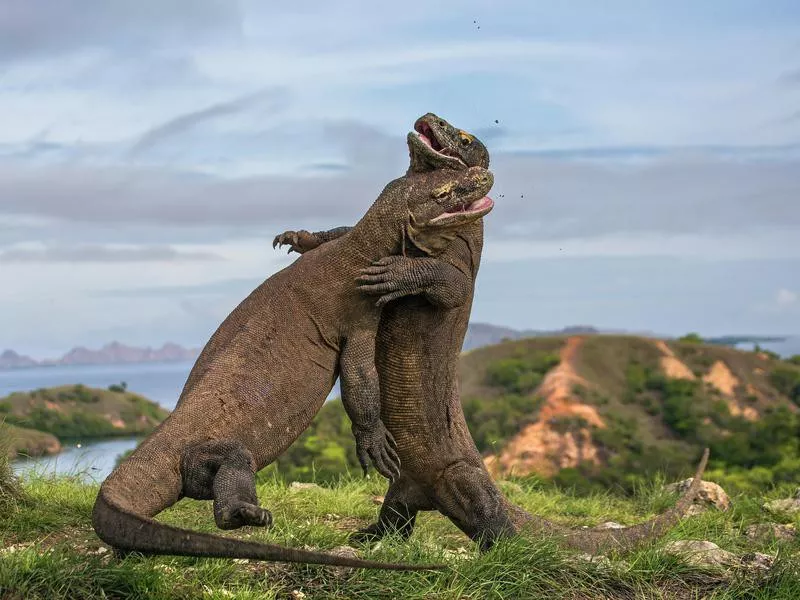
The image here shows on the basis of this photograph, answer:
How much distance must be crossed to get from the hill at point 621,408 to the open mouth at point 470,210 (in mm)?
10792

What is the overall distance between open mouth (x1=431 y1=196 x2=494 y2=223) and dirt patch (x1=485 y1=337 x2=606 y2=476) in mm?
13523

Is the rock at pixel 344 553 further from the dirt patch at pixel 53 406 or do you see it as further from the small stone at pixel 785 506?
the dirt patch at pixel 53 406

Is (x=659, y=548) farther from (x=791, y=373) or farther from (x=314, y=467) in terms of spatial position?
(x=791, y=373)

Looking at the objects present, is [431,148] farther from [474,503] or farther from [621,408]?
[621,408]

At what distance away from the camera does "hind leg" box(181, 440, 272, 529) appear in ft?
20.8

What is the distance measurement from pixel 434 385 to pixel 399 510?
1.26 m

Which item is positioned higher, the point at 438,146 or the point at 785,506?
the point at 438,146

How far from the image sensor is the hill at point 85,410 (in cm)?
2316

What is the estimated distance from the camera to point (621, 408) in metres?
23.5

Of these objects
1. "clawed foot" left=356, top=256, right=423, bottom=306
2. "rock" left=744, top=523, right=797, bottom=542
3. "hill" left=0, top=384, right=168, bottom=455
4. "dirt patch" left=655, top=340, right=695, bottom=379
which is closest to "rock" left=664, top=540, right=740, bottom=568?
"rock" left=744, top=523, right=797, bottom=542

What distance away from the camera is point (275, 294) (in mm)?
7461

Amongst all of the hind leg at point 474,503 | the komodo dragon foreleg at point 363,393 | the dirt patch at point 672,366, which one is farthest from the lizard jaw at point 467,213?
the dirt patch at point 672,366

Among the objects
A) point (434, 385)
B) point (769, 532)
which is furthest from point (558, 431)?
point (434, 385)

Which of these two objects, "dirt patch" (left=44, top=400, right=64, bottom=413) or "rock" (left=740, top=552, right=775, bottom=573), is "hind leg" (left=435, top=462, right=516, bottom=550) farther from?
"dirt patch" (left=44, top=400, right=64, bottom=413)
